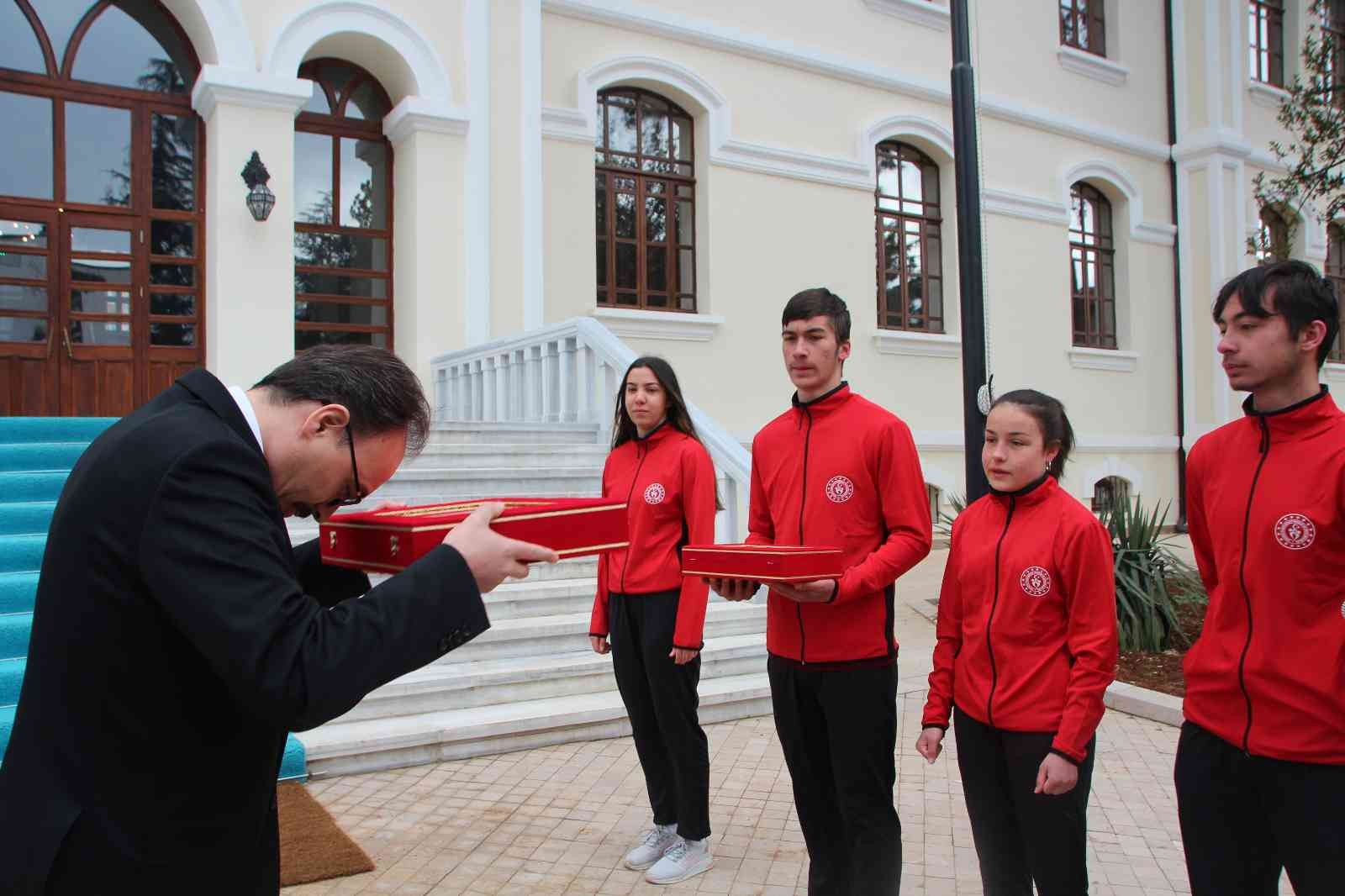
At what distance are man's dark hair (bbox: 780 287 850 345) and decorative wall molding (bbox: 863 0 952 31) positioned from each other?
42.0 ft

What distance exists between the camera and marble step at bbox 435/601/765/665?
6.24 metres

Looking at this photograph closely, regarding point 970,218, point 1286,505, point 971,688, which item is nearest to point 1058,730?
point 971,688

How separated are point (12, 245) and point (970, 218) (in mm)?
8849

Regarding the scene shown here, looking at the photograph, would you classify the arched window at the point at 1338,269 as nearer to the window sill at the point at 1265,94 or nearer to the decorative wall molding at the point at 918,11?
the window sill at the point at 1265,94

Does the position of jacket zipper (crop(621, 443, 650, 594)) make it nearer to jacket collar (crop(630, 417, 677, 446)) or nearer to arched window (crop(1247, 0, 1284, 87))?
jacket collar (crop(630, 417, 677, 446))

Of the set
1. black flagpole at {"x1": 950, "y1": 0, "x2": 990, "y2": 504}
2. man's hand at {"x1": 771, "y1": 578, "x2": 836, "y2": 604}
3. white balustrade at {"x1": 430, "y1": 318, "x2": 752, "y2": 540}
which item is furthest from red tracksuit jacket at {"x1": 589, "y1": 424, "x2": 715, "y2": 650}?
white balustrade at {"x1": 430, "y1": 318, "x2": 752, "y2": 540}

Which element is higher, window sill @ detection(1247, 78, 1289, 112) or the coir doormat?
window sill @ detection(1247, 78, 1289, 112)

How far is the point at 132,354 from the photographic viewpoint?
405 inches

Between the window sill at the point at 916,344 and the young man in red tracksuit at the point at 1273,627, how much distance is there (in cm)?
1204

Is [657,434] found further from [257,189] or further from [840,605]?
[257,189]

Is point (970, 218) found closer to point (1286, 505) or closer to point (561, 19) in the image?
point (1286, 505)

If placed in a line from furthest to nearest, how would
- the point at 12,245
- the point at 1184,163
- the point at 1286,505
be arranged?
the point at 1184,163
the point at 12,245
the point at 1286,505

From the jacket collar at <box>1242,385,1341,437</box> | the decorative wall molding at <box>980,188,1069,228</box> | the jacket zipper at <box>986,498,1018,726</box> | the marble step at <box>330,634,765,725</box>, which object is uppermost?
Result: the decorative wall molding at <box>980,188,1069,228</box>

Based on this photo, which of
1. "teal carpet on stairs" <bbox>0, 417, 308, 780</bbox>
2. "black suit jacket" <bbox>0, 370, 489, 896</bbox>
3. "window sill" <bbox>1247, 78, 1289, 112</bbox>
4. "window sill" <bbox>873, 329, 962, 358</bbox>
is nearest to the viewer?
"black suit jacket" <bbox>0, 370, 489, 896</bbox>
